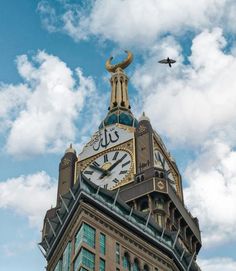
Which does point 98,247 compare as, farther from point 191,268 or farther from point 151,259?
A: point 191,268

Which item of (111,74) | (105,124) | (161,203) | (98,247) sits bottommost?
(98,247)

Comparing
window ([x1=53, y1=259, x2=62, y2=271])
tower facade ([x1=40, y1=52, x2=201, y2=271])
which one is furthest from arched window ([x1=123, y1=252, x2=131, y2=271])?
window ([x1=53, y1=259, x2=62, y2=271])

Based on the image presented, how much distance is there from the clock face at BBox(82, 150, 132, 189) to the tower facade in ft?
0.44

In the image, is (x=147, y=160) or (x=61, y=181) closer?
(x=147, y=160)

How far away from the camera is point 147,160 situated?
9650 cm

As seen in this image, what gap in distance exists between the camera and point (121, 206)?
262 ft

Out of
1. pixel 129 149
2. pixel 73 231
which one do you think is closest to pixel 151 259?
pixel 73 231

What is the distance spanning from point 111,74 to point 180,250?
150ft

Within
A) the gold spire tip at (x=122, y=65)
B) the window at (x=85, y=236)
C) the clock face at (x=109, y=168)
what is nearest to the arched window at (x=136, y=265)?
the window at (x=85, y=236)

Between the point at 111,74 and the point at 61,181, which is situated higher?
the point at 111,74

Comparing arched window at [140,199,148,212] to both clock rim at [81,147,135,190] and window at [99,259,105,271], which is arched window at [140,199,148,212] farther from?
window at [99,259,105,271]

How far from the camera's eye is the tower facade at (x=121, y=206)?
243 ft

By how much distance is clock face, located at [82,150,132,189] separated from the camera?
97062 millimetres

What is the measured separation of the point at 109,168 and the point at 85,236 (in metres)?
27.9
